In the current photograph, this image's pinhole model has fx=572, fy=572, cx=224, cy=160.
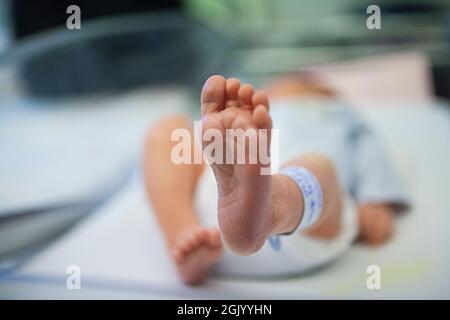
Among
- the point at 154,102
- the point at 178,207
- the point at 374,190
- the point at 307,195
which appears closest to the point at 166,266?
the point at 178,207

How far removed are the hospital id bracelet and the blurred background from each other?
0.11 m

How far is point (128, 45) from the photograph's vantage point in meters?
1.25

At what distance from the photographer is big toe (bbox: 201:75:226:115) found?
507 mm

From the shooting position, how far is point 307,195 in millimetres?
577

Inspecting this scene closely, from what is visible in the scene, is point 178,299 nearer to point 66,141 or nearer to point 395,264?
point 395,264

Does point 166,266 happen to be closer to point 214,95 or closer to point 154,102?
point 214,95

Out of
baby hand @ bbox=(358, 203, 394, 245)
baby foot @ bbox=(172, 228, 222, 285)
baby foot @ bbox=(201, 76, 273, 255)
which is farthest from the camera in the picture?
baby hand @ bbox=(358, 203, 394, 245)

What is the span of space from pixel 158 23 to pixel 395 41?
1.84 feet

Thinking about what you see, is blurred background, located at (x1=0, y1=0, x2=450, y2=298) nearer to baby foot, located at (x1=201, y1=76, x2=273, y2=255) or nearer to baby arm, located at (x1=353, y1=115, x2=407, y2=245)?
baby arm, located at (x1=353, y1=115, x2=407, y2=245)

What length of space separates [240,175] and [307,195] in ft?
0.36

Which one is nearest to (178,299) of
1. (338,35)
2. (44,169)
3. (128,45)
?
(44,169)

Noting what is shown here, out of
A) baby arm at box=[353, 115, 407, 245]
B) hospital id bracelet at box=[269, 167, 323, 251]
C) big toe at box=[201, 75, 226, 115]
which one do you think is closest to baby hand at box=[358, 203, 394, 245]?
baby arm at box=[353, 115, 407, 245]

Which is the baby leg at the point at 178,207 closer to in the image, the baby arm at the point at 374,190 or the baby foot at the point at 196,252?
the baby foot at the point at 196,252

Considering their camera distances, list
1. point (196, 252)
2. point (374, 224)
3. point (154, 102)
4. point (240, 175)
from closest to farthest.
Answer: point (240, 175) < point (196, 252) < point (374, 224) < point (154, 102)
